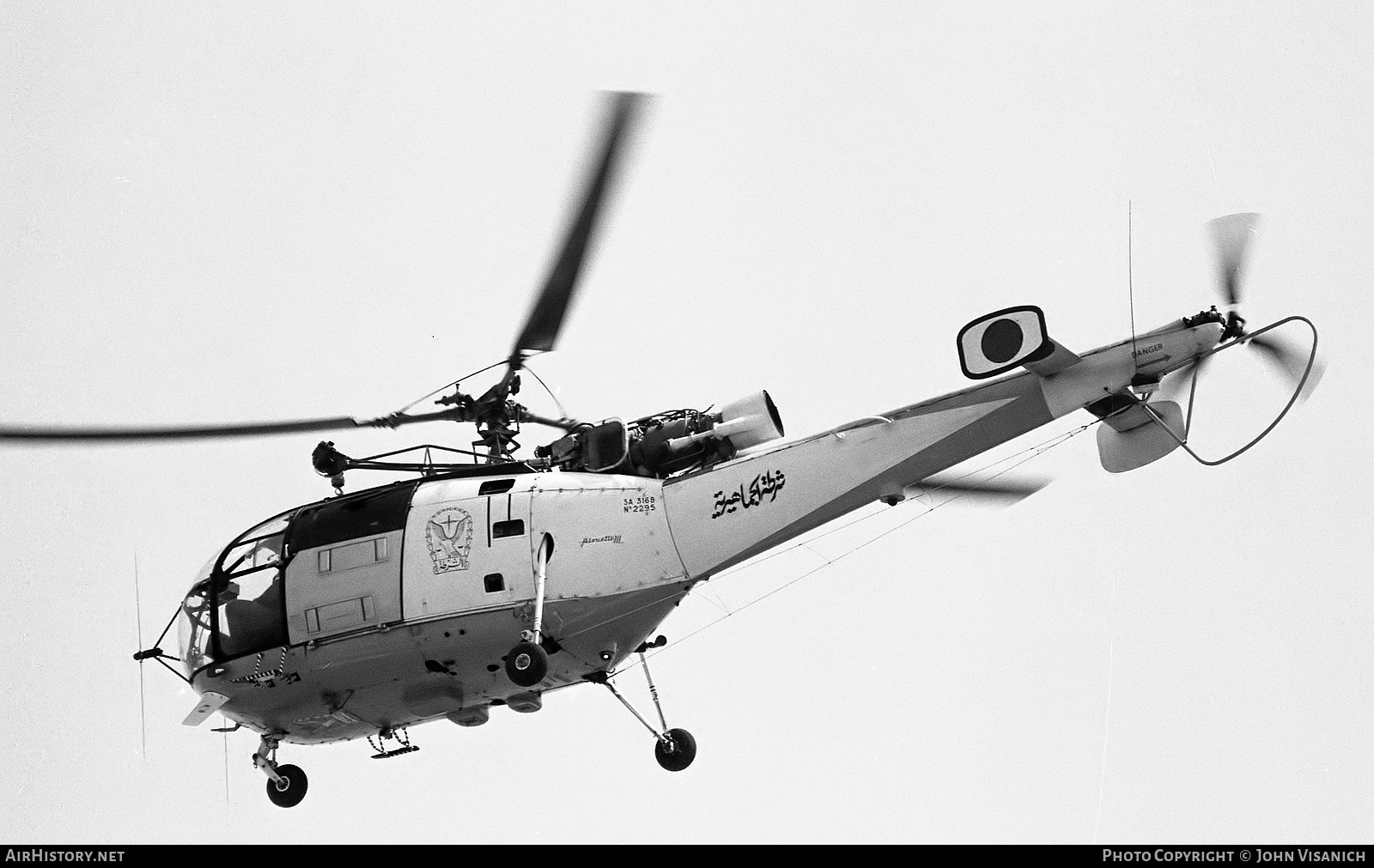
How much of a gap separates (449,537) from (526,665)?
5.05ft

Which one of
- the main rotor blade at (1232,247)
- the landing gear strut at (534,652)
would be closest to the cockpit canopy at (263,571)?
the landing gear strut at (534,652)

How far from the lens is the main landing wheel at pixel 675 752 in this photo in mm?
14227

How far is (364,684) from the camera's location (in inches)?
562

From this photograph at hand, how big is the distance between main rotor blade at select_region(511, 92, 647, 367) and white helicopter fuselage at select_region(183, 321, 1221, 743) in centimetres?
142

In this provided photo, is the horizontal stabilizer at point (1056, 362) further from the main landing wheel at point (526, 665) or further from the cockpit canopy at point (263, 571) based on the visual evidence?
the cockpit canopy at point (263, 571)

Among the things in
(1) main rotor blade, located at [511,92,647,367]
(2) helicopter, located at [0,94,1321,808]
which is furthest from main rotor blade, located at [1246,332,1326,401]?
(1) main rotor blade, located at [511,92,647,367]

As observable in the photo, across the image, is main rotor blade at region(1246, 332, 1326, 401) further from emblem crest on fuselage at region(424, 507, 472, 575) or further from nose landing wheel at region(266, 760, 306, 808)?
nose landing wheel at region(266, 760, 306, 808)

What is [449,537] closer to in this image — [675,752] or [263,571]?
[263,571]

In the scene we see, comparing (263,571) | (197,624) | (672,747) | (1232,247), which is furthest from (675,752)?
(1232,247)

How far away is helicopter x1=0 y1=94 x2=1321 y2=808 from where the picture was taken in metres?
12.1

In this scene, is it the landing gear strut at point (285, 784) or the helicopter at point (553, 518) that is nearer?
the helicopter at point (553, 518)

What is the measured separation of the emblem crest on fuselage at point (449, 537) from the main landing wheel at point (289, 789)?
2.65 metres

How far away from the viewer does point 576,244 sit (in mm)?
11922
